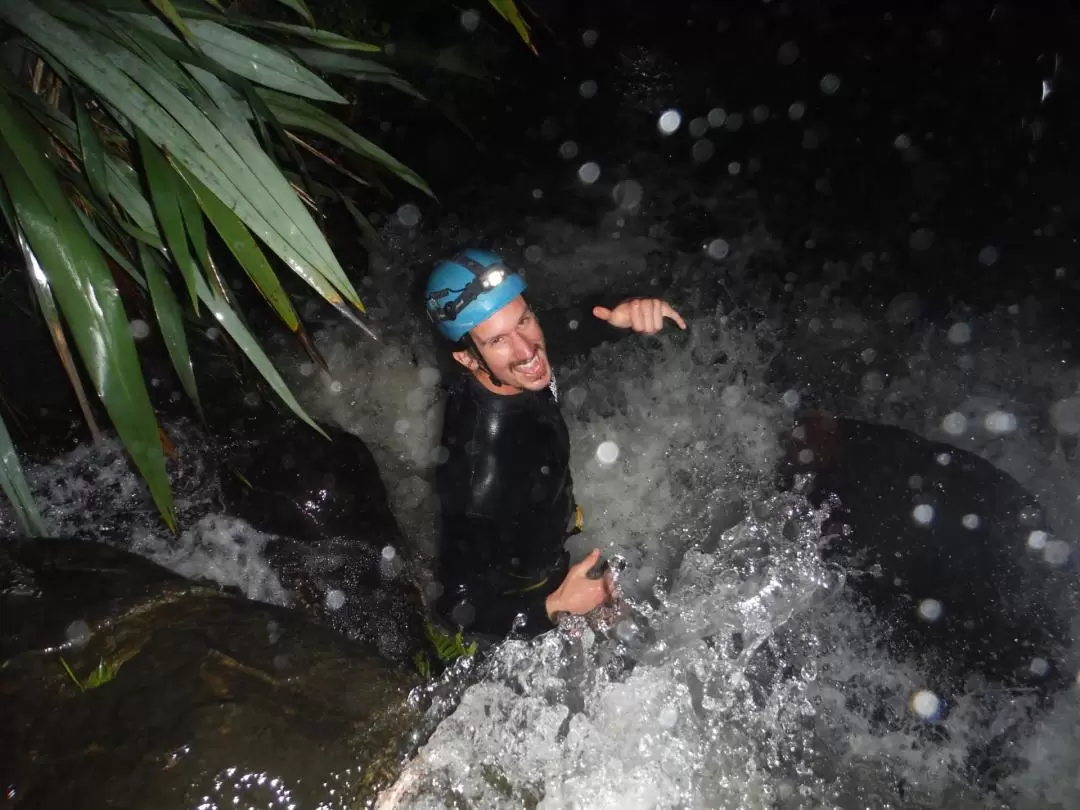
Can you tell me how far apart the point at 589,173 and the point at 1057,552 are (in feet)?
16.0

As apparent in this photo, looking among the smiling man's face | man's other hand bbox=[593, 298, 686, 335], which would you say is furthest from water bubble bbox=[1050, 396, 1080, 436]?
the smiling man's face

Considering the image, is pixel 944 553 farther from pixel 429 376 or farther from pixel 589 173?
pixel 589 173

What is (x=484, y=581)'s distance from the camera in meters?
2.44

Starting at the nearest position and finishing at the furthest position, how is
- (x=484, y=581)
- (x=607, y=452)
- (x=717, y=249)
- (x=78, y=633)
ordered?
(x=78, y=633)
(x=484, y=581)
(x=607, y=452)
(x=717, y=249)

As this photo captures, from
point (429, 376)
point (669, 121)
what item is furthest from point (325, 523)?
point (669, 121)

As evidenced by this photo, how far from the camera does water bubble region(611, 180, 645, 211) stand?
19.4ft

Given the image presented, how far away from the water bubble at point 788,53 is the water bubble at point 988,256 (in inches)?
135

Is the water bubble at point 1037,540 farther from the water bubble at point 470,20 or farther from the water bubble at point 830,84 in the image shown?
the water bubble at point 470,20

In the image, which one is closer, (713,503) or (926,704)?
(926,704)

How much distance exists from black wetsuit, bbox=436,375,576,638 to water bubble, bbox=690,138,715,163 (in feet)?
15.4

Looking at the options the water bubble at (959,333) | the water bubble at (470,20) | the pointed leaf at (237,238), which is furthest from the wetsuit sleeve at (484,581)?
the water bubble at (470,20)

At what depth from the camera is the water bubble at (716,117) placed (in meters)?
6.52

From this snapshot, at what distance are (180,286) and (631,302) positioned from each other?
2245mm

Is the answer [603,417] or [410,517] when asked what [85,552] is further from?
[603,417]
